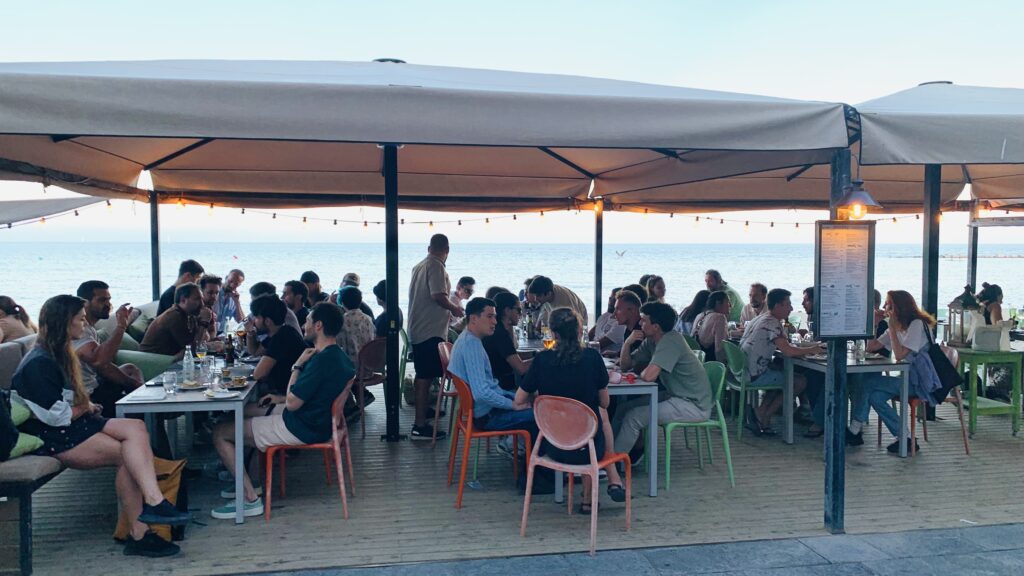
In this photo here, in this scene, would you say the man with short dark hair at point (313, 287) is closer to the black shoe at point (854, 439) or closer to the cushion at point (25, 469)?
the cushion at point (25, 469)

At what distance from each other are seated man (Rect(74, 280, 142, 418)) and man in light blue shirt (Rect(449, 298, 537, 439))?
202 centimetres

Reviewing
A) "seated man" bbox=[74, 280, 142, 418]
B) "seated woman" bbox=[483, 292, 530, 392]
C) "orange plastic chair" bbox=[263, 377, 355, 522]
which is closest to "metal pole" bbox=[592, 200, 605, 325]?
"seated woman" bbox=[483, 292, 530, 392]

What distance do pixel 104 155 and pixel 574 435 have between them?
4.58 meters

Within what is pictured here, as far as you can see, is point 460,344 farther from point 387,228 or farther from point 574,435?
point 387,228

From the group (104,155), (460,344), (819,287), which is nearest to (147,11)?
(104,155)

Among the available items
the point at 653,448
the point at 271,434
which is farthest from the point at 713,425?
the point at 271,434

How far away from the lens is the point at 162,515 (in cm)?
364

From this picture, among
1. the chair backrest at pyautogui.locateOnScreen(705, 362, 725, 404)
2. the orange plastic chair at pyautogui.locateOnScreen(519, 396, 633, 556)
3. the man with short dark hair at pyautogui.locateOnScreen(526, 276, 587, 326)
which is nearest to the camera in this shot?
the orange plastic chair at pyautogui.locateOnScreen(519, 396, 633, 556)

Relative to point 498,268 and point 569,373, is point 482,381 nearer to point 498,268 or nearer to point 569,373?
point 569,373

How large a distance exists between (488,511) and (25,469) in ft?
7.34

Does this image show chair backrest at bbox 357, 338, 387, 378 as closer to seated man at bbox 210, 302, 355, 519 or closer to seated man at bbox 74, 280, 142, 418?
seated man at bbox 74, 280, 142, 418

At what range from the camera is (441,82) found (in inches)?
152

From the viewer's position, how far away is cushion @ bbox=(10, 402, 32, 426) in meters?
3.58

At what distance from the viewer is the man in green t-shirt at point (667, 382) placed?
471cm
